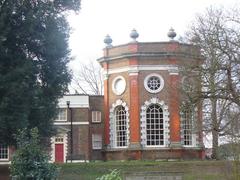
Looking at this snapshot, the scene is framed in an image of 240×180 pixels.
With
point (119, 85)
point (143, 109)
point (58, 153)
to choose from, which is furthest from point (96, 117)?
point (143, 109)

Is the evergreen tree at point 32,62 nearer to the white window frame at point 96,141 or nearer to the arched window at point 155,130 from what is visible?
the arched window at point 155,130

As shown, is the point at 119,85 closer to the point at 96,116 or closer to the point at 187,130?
the point at 96,116

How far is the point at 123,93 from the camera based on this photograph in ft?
155

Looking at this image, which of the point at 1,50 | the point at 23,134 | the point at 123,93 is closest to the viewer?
the point at 23,134

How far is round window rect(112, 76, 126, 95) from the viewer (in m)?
47.2

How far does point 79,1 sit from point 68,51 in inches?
102

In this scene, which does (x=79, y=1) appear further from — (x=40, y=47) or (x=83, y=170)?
(x=83, y=170)

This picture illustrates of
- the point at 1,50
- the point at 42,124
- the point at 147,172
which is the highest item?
the point at 1,50

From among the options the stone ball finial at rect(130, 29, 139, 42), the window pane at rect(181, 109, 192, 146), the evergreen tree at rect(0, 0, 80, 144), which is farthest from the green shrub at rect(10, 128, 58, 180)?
the stone ball finial at rect(130, 29, 139, 42)

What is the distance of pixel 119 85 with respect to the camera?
156 ft

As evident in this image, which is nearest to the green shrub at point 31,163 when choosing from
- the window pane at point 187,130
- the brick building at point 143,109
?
the brick building at point 143,109

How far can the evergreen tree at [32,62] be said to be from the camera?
81.7 ft

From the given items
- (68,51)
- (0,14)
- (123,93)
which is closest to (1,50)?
(0,14)

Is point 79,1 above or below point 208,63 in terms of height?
above
